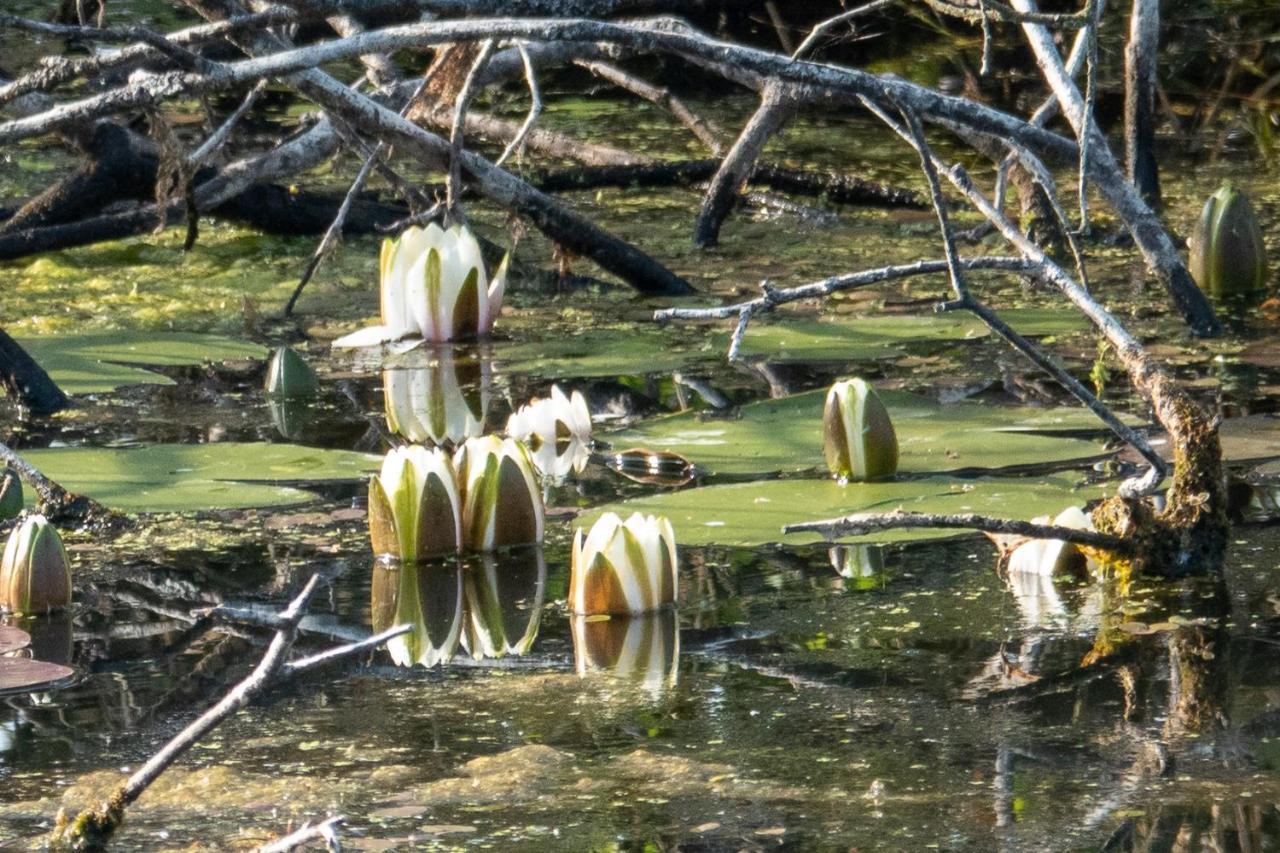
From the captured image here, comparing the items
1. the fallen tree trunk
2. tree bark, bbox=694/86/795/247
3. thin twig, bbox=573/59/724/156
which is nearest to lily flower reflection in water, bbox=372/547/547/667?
tree bark, bbox=694/86/795/247

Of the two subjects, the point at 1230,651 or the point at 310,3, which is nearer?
the point at 1230,651

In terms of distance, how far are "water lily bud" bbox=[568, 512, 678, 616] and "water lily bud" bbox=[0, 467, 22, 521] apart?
1.30m

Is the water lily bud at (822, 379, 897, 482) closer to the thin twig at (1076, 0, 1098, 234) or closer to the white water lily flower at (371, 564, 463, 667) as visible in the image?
the thin twig at (1076, 0, 1098, 234)

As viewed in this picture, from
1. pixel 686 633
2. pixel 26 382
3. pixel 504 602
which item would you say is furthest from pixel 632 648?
pixel 26 382

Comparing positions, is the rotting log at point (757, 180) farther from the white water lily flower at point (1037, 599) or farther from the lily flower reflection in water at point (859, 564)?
the white water lily flower at point (1037, 599)

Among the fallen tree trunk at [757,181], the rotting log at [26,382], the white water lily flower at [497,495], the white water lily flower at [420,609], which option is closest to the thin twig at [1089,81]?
the white water lily flower at [497,495]

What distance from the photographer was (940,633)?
2.93m

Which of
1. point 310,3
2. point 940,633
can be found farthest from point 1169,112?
point 940,633

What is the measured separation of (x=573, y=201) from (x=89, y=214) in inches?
77.9

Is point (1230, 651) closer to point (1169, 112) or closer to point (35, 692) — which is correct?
point (35, 692)

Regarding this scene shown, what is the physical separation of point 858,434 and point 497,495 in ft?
2.42

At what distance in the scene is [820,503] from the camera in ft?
12.0

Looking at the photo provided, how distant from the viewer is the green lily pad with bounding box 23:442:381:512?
3912 millimetres

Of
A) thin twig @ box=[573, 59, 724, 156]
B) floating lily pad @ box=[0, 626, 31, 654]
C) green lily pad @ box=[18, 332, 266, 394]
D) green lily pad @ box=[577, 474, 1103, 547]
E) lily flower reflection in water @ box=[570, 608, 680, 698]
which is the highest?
thin twig @ box=[573, 59, 724, 156]
